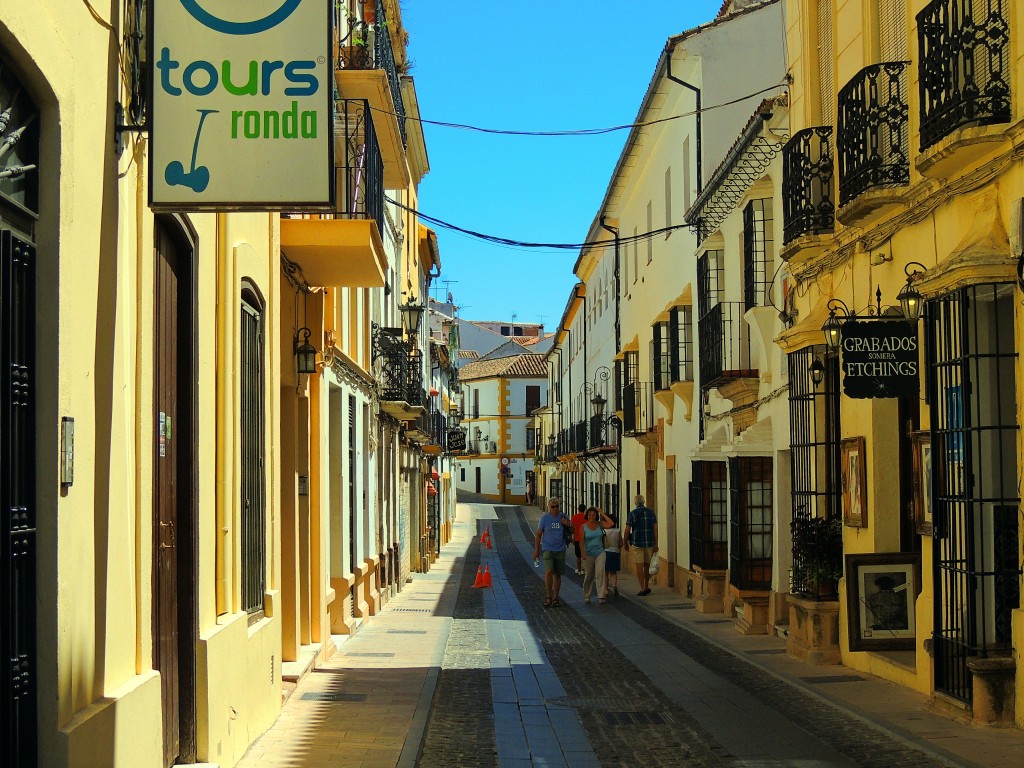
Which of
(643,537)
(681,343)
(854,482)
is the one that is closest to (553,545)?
(643,537)

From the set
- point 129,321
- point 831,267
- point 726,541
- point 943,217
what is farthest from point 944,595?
point 726,541

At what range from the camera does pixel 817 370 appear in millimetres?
13047

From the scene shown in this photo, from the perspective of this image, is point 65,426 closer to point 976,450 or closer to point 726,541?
point 976,450

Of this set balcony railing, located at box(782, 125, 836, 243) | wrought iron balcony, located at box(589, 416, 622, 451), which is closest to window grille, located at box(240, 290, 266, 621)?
balcony railing, located at box(782, 125, 836, 243)

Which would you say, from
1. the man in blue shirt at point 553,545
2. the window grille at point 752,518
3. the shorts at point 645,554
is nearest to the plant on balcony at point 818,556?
the window grille at point 752,518

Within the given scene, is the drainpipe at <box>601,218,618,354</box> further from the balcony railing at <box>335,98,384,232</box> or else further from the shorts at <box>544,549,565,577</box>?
the balcony railing at <box>335,98,384,232</box>

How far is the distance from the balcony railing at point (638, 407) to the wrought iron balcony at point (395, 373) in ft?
18.5

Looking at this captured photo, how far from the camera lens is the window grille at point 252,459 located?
29.6 feet

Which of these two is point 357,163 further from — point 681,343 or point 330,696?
point 681,343

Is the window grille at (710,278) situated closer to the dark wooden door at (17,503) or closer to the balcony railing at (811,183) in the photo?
the balcony railing at (811,183)

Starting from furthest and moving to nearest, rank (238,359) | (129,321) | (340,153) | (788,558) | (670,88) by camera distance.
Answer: (670,88), (788,558), (340,153), (238,359), (129,321)

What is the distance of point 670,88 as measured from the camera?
24344mm

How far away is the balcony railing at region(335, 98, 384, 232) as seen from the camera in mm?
11555

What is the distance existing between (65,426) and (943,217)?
743 centimetres
